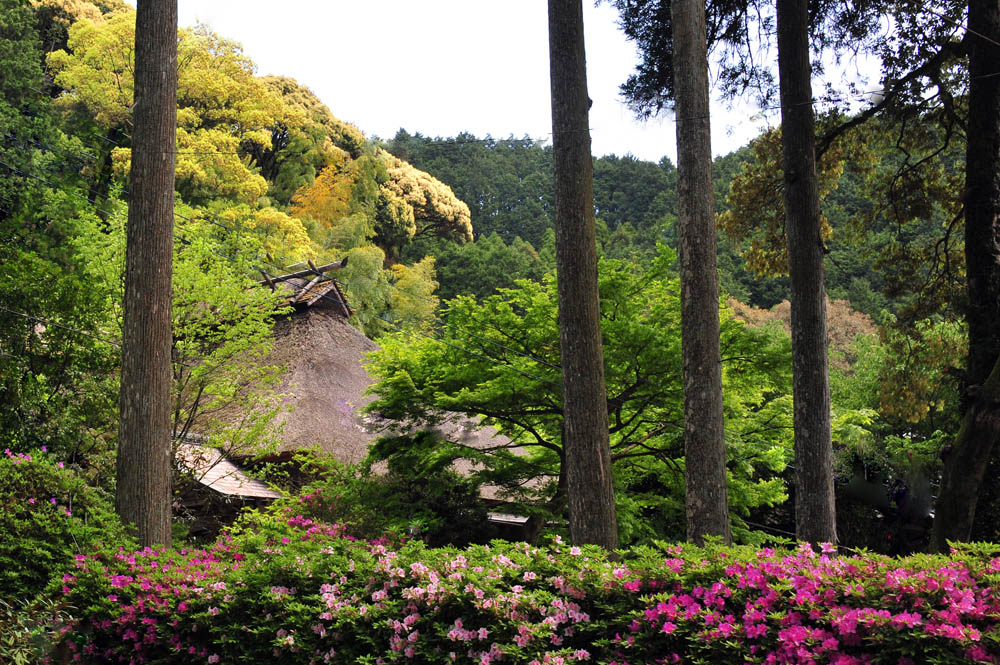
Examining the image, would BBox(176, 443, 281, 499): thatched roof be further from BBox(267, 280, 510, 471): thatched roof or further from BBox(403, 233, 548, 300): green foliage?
BBox(403, 233, 548, 300): green foliage

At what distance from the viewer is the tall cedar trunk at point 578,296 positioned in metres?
6.80

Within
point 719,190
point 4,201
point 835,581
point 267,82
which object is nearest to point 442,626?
point 835,581

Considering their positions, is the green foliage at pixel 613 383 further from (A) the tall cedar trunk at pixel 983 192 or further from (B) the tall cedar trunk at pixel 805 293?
(B) the tall cedar trunk at pixel 805 293

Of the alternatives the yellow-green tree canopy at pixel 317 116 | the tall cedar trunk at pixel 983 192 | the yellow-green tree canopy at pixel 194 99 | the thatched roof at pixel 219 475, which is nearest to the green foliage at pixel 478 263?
the yellow-green tree canopy at pixel 317 116

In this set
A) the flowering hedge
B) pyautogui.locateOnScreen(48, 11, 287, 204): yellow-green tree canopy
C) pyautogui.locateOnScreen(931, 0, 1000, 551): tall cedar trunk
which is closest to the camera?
the flowering hedge

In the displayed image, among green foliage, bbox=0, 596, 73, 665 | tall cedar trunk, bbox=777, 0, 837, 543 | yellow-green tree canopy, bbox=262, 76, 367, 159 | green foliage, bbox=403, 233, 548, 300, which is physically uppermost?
yellow-green tree canopy, bbox=262, 76, 367, 159

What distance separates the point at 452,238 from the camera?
41.2m

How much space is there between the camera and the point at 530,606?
4.63 metres

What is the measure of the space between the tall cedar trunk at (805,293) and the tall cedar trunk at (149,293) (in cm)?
583

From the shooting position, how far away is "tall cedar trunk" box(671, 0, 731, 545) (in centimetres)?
681

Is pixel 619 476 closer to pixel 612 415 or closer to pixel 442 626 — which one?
pixel 612 415

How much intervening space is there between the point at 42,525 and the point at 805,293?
7.08 m

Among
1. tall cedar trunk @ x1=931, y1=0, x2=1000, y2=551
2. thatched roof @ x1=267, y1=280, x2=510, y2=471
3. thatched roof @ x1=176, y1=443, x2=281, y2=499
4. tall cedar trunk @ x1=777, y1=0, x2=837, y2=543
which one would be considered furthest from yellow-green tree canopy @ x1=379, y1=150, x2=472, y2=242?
tall cedar trunk @ x1=777, y1=0, x2=837, y2=543

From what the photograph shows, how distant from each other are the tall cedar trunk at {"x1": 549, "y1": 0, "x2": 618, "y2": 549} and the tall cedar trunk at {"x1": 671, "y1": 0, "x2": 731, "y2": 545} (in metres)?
0.71
